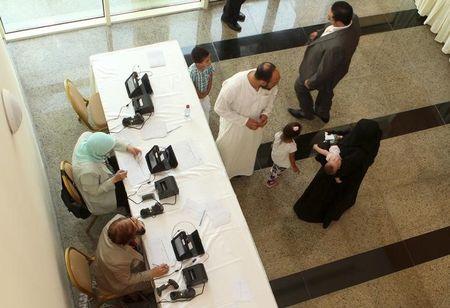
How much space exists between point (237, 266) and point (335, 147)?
1254 millimetres

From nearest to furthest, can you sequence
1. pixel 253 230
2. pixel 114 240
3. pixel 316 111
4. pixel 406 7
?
pixel 114 240, pixel 253 230, pixel 316 111, pixel 406 7

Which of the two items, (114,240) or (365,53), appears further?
(365,53)

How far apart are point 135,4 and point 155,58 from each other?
1766 mm

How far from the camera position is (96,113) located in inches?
172

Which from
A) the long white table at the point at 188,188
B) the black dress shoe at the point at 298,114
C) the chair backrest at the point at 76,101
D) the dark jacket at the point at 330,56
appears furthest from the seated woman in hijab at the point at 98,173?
the black dress shoe at the point at 298,114

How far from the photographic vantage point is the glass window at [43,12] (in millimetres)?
5414

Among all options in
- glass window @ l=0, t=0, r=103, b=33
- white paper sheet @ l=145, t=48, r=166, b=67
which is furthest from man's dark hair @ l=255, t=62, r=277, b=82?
glass window @ l=0, t=0, r=103, b=33

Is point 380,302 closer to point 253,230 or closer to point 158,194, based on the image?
point 253,230

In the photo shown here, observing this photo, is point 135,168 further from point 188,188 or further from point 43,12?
point 43,12

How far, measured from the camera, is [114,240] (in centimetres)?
323

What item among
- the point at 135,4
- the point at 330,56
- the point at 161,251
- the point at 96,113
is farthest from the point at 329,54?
the point at 135,4

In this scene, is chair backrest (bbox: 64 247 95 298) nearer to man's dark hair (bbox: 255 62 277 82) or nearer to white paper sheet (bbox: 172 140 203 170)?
white paper sheet (bbox: 172 140 203 170)

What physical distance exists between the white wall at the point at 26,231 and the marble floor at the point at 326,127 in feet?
1.65

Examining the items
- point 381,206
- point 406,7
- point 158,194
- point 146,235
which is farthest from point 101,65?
point 406,7
